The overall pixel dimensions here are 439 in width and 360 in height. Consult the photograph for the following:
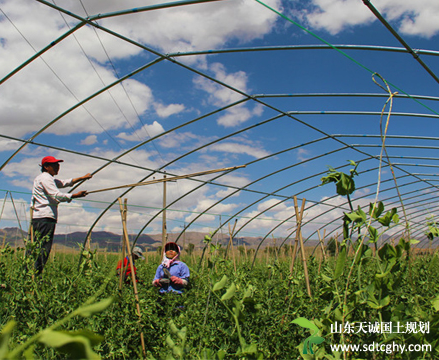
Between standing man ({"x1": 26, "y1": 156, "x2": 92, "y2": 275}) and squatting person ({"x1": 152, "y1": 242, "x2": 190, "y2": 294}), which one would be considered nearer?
squatting person ({"x1": 152, "y1": 242, "x2": 190, "y2": 294})

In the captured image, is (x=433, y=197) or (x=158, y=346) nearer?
(x=158, y=346)

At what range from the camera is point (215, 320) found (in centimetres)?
296

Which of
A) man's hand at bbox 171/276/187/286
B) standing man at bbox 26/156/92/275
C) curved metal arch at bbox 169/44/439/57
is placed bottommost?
man's hand at bbox 171/276/187/286

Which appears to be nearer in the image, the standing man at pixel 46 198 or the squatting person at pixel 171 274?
the squatting person at pixel 171 274

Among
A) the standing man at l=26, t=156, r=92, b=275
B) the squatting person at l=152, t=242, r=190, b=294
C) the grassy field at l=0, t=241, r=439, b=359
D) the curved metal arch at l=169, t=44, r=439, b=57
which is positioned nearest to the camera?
the grassy field at l=0, t=241, r=439, b=359

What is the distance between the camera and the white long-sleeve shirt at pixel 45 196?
530 centimetres

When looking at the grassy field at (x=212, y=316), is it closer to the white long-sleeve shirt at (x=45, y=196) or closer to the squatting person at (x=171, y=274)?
the squatting person at (x=171, y=274)

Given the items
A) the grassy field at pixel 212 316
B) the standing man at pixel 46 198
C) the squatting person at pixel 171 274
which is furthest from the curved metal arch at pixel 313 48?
the squatting person at pixel 171 274

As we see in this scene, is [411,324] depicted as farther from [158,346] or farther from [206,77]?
[206,77]

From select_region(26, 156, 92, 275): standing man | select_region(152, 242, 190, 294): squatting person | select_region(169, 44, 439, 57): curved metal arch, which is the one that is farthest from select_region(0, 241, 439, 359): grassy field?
select_region(169, 44, 439, 57): curved metal arch

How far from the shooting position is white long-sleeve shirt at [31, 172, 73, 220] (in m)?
5.30

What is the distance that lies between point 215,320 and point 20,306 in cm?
168

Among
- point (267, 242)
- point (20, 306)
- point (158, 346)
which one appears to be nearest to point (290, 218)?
point (267, 242)

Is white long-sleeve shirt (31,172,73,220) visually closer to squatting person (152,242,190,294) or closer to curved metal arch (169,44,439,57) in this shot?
squatting person (152,242,190,294)
